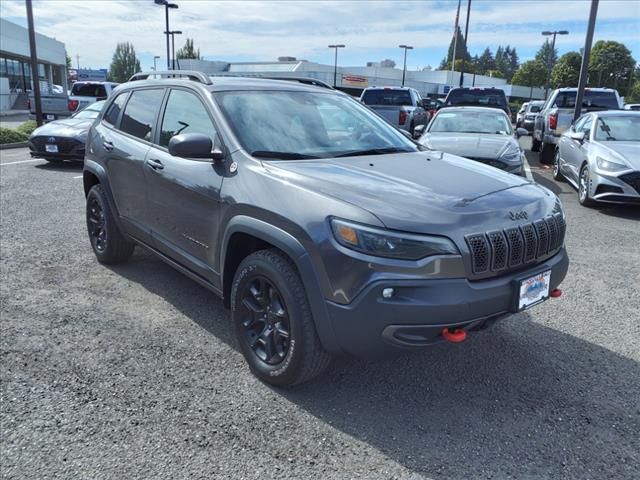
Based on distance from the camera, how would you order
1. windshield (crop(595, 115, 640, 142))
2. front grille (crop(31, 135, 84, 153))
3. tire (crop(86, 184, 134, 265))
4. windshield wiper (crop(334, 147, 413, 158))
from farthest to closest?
front grille (crop(31, 135, 84, 153)) < windshield (crop(595, 115, 640, 142)) < tire (crop(86, 184, 134, 265)) < windshield wiper (crop(334, 147, 413, 158))

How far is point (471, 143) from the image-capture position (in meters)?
8.64

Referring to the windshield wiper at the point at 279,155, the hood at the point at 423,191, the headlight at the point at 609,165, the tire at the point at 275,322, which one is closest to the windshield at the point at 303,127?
the windshield wiper at the point at 279,155

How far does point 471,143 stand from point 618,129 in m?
2.45

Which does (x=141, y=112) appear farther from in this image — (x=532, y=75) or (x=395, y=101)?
(x=532, y=75)

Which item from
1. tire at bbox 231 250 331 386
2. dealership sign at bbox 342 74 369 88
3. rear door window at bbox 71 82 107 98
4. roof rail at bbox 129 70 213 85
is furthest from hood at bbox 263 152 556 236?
dealership sign at bbox 342 74 369 88

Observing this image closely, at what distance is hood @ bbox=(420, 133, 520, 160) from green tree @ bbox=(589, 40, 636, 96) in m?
83.7

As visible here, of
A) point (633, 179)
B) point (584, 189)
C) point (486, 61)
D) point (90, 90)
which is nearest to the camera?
point (633, 179)

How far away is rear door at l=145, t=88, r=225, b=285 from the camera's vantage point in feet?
11.6

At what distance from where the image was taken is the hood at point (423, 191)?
8.93 ft

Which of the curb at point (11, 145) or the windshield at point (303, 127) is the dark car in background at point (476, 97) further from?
the windshield at point (303, 127)

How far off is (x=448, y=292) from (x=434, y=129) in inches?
314

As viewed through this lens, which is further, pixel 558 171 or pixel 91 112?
pixel 91 112

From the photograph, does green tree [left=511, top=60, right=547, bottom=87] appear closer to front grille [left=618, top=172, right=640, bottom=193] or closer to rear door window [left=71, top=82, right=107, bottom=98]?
rear door window [left=71, top=82, right=107, bottom=98]

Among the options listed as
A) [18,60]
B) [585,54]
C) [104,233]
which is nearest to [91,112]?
[104,233]
